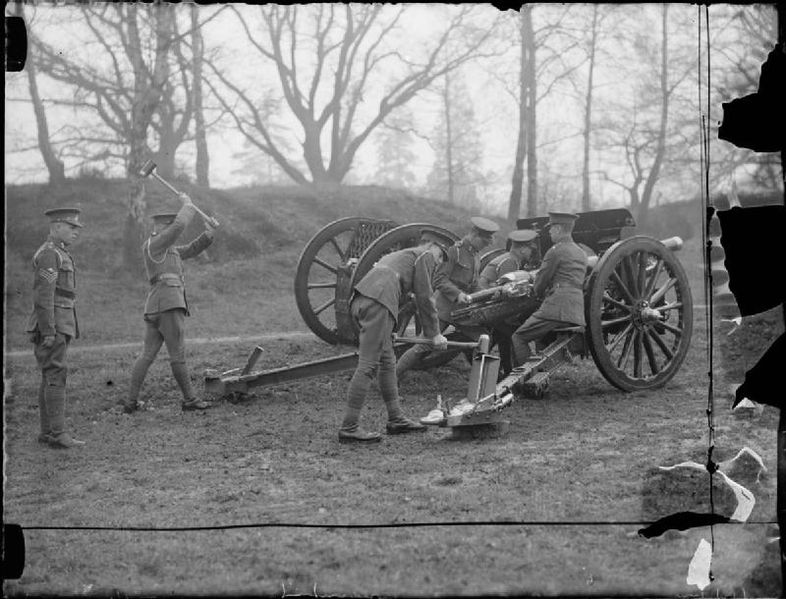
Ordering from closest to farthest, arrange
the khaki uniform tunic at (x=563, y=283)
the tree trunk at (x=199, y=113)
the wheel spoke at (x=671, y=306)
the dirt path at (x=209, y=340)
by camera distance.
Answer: the khaki uniform tunic at (x=563, y=283) < the wheel spoke at (x=671, y=306) < the tree trunk at (x=199, y=113) < the dirt path at (x=209, y=340)

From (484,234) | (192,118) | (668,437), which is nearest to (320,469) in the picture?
(668,437)

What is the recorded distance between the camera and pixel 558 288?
221 inches

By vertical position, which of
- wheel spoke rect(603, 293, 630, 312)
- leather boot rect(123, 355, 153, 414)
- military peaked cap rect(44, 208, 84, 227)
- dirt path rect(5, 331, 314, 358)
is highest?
military peaked cap rect(44, 208, 84, 227)

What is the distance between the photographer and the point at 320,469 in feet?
13.5

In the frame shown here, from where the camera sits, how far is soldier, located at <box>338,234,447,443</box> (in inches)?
191

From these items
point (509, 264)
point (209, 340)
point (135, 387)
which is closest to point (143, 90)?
point (209, 340)

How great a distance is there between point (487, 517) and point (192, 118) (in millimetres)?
6419

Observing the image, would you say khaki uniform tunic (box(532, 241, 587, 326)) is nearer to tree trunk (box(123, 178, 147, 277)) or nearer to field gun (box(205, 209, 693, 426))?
field gun (box(205, 209, 693, 426))

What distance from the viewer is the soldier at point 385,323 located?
15.9 feet

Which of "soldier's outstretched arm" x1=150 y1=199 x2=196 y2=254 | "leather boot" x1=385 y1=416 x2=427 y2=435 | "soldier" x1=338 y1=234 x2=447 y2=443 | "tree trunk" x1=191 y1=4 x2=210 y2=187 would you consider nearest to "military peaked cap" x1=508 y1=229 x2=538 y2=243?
"soldier" x1=338 y1=234 x2=447 y2=443

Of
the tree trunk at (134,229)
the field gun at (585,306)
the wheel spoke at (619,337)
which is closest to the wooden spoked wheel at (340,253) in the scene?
the field gun at (585,306)

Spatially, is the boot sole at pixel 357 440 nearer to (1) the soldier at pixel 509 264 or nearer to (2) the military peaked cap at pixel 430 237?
(2) the military peaked cap at pixel 430 237

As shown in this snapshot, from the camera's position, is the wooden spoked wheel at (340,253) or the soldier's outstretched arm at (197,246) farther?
the wooden spoked wheel at (340,253)

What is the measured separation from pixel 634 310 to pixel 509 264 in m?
1.03
